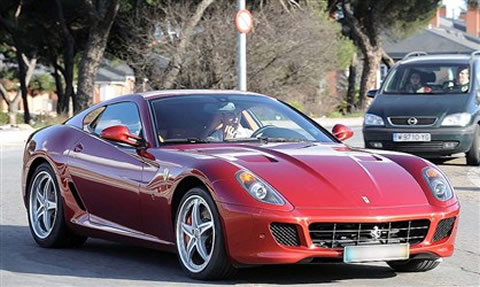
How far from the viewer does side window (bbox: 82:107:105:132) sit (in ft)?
30.0

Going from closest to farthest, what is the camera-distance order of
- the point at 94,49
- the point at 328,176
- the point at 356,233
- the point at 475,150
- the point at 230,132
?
the point at 356,233 < the point at 328,176 < the point at 230,132 < the point at 475,150 < the point at 94,49

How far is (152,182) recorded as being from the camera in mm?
7773

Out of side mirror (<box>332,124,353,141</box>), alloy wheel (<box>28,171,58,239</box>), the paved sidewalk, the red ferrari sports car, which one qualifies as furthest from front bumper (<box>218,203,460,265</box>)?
the paved sidewalk

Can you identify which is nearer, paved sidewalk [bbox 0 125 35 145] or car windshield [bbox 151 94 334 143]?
car windshield [bbox 151 94 334 143]

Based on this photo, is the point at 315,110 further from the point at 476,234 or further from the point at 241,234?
the point at 241,234

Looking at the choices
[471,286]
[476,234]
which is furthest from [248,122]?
[476,234]

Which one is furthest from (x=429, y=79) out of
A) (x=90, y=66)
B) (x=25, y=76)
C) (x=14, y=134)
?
(x=25, y=76)

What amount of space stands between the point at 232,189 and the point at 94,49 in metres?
28.9

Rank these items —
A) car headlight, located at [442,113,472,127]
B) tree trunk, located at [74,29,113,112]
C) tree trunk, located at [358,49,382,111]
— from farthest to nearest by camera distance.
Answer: tree trunk, located at [358,49,382,111] < tree trunk, located at [74,29,113,112] < car headlight, located at [442,113,472,127]

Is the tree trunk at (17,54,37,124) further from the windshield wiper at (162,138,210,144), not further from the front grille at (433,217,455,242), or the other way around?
the front grille at (433,217,455,242)

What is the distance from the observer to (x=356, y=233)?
7008 mm

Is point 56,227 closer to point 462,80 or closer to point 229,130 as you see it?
point 229,130

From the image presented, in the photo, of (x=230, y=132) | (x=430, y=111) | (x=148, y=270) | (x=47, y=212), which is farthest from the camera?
(x=430, y=111)

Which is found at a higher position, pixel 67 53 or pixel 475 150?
pixel 475 150
